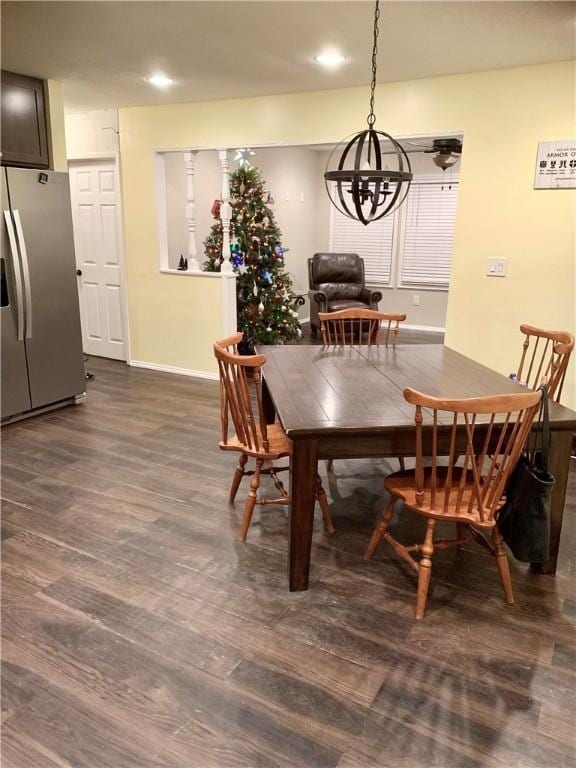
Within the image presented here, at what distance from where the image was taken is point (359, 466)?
3525 millimetres

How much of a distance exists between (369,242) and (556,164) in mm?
4780

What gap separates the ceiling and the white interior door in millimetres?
1518

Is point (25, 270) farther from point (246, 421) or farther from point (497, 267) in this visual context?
point (497, 267)

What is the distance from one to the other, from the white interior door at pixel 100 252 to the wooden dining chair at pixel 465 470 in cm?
433

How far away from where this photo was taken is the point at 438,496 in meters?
2.17

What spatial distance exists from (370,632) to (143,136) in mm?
4778

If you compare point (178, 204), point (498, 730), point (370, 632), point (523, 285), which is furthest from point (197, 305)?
point (498, 730)

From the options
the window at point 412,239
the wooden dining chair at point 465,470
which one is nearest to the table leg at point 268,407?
the wooden dining chair at point 465,470

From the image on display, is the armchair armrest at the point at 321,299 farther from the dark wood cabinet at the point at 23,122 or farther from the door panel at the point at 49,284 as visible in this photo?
the dark wood cabinet at the point at 23,122

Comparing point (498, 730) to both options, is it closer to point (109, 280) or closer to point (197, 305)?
point (197, 305)

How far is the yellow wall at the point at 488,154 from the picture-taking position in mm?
3557

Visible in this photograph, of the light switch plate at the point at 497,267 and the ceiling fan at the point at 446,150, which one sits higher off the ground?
the ceiling fan at the point at 446,150

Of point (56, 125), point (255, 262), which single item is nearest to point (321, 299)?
point (255, 262)

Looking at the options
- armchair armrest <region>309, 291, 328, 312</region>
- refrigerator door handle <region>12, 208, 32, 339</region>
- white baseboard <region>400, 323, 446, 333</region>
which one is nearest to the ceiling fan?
armchair armrest <region>309, 291, 328, 312</region>
